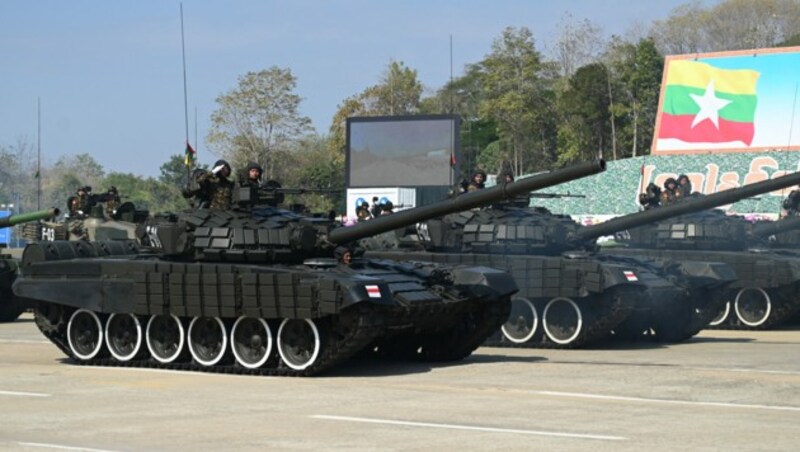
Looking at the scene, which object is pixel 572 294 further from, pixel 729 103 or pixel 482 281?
pixel 729 103

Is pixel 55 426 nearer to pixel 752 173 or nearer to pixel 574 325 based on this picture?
pixel 574 325

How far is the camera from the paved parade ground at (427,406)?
1271 centimetres

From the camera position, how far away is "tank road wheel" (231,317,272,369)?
19250mm

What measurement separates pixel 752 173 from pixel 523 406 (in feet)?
135

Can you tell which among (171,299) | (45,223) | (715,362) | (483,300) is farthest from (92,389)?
(45,223)

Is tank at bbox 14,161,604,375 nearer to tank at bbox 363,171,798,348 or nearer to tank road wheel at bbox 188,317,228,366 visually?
tank road wheel at bbox 188,317,228,366

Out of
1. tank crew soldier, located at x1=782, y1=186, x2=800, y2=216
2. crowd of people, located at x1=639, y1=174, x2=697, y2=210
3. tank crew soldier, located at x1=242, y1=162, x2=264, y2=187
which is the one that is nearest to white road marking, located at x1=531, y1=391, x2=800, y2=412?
tank crew soldier, located at x1=242, y1=162, x2=264, y2=187

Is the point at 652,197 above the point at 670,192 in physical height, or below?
below

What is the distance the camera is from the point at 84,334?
69.2 feet

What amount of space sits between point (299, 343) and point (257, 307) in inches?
27.9

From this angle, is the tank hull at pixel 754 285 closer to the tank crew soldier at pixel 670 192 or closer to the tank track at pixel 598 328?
the tank crew soldier at pixel 670 192

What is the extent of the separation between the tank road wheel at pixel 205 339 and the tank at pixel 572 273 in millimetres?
5011

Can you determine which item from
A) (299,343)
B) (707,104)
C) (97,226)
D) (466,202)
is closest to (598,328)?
(466,202)

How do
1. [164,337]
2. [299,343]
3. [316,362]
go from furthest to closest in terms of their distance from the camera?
[164,337] → [299,343] → [316,362]
